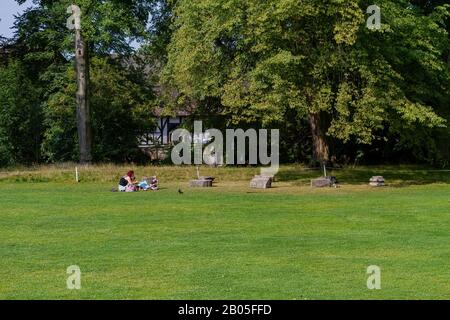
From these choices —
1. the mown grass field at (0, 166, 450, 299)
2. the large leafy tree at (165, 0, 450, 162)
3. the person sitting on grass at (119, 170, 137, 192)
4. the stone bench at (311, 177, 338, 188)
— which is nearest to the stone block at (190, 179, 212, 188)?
the mown grass field at (0, 166, 450, 299)

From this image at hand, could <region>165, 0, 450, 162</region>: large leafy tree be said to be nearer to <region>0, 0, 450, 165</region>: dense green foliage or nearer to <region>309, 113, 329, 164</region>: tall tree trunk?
<region>0, 0, 450, 165</region>: dense green foliage

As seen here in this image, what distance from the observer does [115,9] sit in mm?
38000

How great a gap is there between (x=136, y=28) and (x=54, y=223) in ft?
74.3

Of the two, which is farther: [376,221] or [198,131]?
[198,131]

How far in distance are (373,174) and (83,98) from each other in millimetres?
15457

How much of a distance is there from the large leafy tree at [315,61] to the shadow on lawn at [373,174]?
2.42 m

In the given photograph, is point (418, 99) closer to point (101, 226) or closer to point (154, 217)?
point (154, 217)

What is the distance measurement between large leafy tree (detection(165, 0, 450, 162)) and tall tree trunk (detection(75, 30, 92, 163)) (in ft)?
24.3

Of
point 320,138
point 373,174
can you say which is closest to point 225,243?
point 320,138

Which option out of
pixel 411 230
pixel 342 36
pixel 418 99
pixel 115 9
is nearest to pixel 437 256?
pixel 411 230

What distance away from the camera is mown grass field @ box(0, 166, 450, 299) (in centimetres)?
1076

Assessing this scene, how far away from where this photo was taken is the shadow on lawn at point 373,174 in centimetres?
3291

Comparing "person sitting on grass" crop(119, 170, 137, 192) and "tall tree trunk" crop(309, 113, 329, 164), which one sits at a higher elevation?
"tall tree trunk" crop(309, 113, 329, 164)

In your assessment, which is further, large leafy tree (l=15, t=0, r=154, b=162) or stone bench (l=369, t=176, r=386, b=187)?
large leafy tree (l=15, t=0, r=154, b=162)
